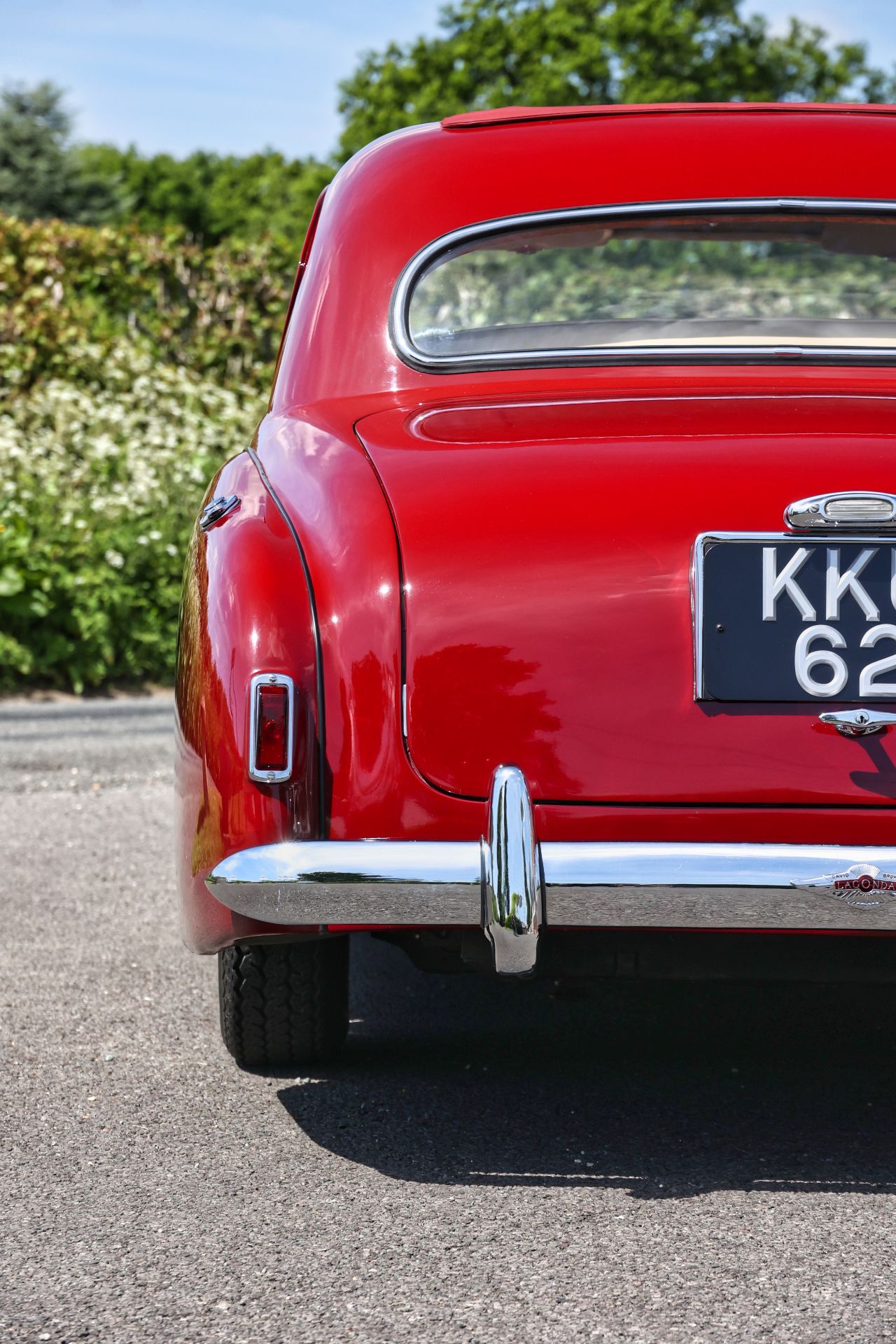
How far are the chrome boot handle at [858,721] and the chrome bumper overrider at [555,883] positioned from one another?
0.18 m

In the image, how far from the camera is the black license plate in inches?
81.7

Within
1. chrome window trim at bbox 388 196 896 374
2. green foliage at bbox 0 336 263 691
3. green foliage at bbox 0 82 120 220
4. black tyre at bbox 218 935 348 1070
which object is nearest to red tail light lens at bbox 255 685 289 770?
black tyre at bbox 218 935 348 1070

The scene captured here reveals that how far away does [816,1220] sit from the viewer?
221 cm

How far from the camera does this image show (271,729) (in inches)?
85.2

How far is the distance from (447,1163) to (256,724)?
0.87m

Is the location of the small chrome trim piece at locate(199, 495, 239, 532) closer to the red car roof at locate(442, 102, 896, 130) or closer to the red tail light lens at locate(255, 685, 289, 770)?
the red tail light lens at locate(255, 685, 289, 770)

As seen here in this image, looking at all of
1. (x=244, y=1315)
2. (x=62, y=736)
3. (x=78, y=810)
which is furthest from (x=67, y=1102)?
(x=62, y=736)

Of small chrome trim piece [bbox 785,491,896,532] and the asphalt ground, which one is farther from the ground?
small chrome trim piece [bbox 785,491,896,532]

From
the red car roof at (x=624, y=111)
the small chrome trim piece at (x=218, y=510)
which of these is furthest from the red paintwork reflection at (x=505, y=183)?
the small chrome trim piece at (x=218, y=510)

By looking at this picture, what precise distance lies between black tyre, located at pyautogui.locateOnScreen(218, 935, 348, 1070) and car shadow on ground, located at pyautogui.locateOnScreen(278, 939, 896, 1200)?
0.08 m

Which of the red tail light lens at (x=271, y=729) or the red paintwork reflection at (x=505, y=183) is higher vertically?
the red paintwork reflection at (x=505, y=183)

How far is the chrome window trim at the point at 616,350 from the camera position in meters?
2.67

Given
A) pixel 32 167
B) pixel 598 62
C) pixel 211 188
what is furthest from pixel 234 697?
pixel 211 188

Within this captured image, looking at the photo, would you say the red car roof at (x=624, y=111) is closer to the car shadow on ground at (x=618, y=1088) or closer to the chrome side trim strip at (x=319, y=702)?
the chrome side trim strip at (x=319, y=702)
